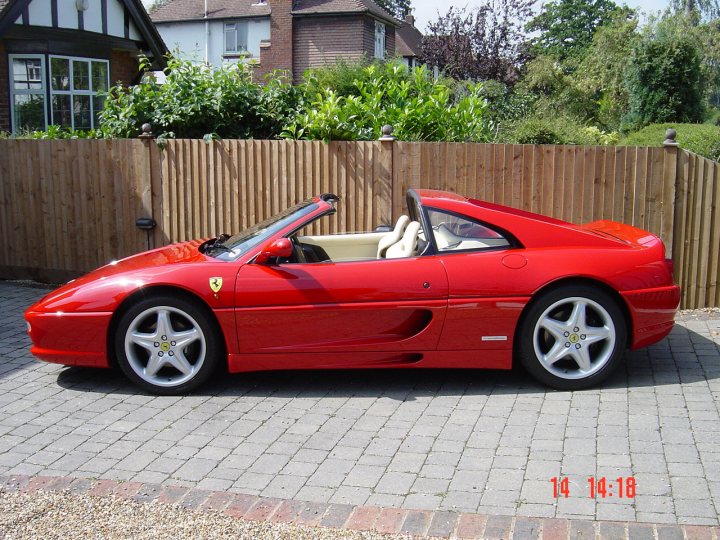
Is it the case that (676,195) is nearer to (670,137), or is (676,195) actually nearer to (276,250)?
(670,137)

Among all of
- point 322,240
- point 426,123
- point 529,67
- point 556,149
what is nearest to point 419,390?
point 322,240

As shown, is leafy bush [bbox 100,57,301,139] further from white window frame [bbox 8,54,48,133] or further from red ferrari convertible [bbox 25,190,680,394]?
white window frame [bbox 8,54,48,133]

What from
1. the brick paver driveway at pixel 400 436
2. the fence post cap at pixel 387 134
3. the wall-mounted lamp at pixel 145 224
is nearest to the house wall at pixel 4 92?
the wall-mounted lamp at pixel 145 224

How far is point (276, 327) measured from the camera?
587 centimetres

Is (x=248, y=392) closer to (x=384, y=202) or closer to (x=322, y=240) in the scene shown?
(x=322, y=240)

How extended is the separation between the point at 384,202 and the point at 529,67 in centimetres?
2185

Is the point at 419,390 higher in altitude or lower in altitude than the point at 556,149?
lower

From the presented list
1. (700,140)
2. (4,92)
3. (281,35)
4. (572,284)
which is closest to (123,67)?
(4,92)

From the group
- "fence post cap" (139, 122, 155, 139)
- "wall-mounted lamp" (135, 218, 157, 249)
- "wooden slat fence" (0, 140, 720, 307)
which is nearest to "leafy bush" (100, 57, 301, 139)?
"fence post cap" (139, 122, 155, 139)

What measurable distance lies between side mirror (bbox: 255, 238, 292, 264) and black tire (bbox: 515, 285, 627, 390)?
1756 millimetres

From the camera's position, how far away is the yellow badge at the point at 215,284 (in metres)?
5.84

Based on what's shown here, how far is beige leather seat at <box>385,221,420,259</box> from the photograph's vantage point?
6.14 m

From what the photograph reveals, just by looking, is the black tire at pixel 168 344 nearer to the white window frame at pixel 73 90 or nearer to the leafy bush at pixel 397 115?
the leafy bush at pixel 397 115
